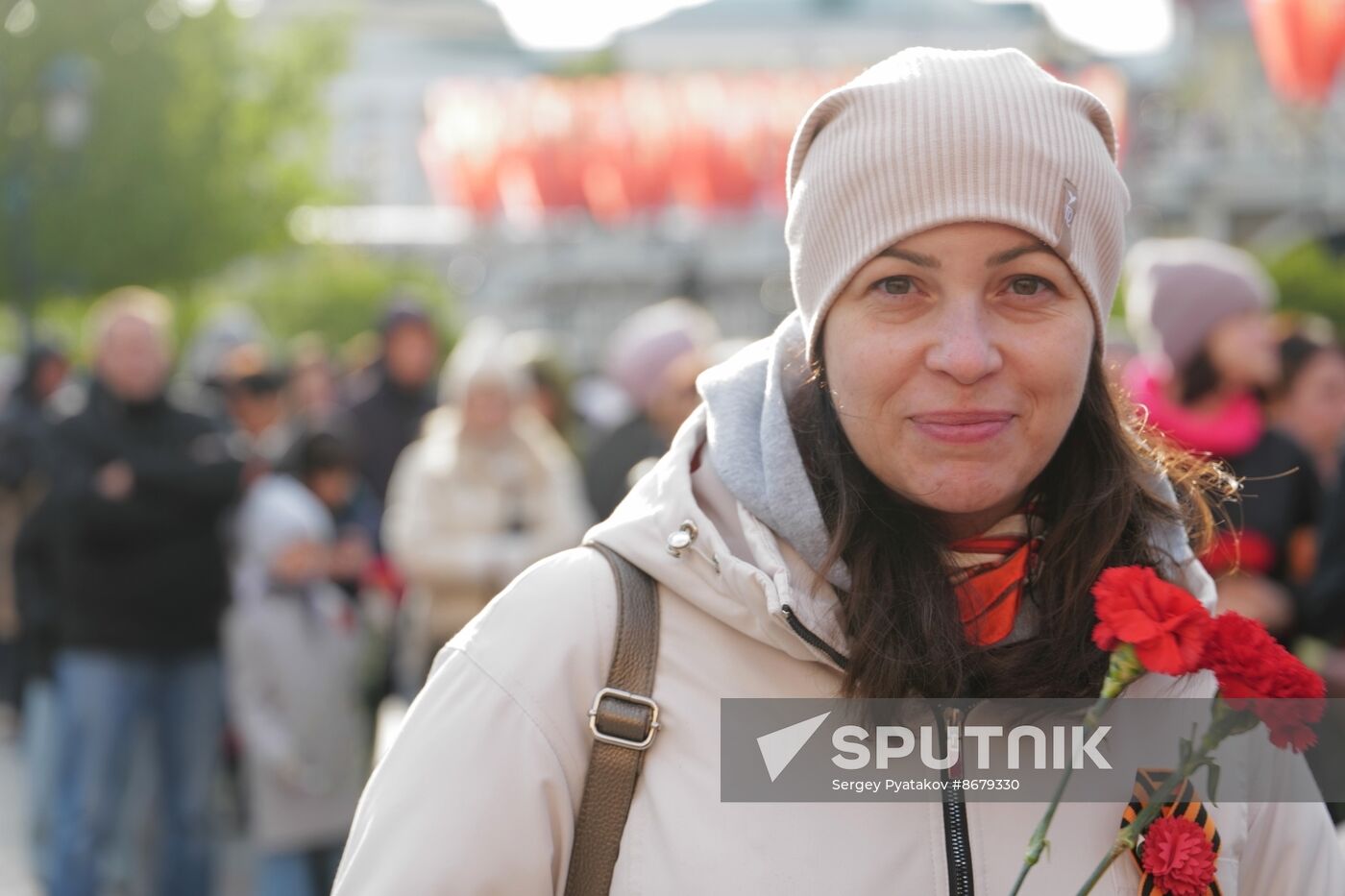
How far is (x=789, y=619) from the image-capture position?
1913 mm

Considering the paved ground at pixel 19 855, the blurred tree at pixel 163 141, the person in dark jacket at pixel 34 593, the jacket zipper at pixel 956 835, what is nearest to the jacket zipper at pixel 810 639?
the jacket zipper at pixel 956 835

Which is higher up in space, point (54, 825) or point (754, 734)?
point (754, 734)

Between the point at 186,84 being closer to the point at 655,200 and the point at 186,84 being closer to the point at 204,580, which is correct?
the point at 655,200

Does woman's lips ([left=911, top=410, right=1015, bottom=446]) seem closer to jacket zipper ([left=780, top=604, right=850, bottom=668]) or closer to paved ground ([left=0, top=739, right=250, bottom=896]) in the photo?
jacket zipper ([left=780, top=604, right=850, bottom=668])

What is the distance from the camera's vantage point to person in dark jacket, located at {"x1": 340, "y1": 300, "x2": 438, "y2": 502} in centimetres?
790

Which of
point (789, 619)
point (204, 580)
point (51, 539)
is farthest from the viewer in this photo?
point (51, 539)

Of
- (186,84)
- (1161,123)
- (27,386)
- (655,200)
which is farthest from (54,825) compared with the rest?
(1161,123)

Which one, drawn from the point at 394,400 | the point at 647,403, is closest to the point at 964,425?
the point at 647,403

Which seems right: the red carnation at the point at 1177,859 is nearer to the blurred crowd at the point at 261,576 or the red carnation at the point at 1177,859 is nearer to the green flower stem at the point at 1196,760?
the green flower stem at the point at 1196,760

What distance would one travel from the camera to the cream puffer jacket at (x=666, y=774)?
188 centimetres

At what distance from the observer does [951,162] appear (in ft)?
6.31

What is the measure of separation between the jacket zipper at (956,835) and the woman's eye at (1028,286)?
0.46 metres

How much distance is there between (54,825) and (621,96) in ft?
110

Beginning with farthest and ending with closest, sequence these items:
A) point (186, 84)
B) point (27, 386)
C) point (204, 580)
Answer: point (186, 84) → point (27, 386) → point (204, 580)
